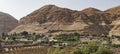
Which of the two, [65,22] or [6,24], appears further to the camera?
[6,24]

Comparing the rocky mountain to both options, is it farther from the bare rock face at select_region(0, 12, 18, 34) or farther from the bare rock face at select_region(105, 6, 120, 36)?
the bare rock face at select_region(0, 12, 18, 34)

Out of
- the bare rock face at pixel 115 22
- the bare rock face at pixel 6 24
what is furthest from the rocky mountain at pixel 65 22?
the bare rock face at pixel 6 24

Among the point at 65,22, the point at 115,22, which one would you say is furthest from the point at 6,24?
the point at 115,22

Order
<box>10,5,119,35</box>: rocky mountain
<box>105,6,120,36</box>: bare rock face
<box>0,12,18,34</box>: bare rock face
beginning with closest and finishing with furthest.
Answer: <box>105,6,120,36</box>: bare rock face, <box>10,5,119,35</box>: rocky mountain, <box>0,12,18,34</box>: bare rock face

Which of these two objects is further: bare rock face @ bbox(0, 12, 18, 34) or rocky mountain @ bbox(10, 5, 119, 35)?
bare rock face @ bbox(0, 12, 18, 34)

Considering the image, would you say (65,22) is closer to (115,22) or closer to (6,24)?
(115,22)

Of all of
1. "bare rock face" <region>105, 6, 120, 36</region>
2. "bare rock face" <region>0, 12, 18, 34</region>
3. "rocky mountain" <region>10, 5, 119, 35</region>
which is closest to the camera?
"bare rock face" <region>105, 6, 120, 36</region>

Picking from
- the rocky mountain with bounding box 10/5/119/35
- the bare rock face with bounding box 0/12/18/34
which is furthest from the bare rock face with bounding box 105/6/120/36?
the bare rock face with bounding box 0/12/18/34

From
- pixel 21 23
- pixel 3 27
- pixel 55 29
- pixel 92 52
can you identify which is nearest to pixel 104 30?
pixel 55 29

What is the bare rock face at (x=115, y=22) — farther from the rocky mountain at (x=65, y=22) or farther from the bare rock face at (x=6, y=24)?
the bare rock face at (x=6, y=24)

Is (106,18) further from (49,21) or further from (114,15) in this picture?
(49,21)
